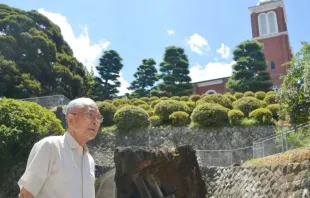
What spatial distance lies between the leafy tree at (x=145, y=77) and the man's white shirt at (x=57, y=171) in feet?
115

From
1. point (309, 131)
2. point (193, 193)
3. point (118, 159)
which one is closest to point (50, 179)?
point (118, 159)

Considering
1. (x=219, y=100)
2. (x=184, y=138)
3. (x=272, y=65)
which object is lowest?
(x=184, y=138)

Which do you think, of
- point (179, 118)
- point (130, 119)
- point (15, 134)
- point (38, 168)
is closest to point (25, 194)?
point (38, 168)

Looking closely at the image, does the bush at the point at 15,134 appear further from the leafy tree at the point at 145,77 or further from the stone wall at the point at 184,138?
the leafy tree at the point at 145,77

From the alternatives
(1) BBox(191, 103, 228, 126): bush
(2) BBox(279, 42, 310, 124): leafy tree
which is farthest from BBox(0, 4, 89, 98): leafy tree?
(2) BBox(279, 42, 310, 124): leafy tree

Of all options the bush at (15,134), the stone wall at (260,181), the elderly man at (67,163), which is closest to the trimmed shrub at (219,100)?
the stone wall at (260,181)

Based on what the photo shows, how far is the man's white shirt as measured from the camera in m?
2.26

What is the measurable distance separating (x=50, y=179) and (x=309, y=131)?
1033 centimetres

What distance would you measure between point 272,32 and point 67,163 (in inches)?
1694

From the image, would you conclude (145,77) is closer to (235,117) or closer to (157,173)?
(235,117)

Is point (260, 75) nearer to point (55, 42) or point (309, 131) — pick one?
point (55, 42)

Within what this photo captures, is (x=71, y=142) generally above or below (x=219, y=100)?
below

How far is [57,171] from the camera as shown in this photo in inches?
A: 91.4

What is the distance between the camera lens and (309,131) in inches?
427
